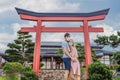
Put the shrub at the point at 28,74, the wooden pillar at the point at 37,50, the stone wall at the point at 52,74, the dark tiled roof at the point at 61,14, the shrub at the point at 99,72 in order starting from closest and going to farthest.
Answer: the shrub at the point at 99,72 → the shrub at the point at 28,74 → the wooden pillar at the point at 37,50 → the dark tiled roof at the point at 61,14 → the stone wall at the point at 52,74

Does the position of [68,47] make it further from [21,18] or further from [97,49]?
[97,49]

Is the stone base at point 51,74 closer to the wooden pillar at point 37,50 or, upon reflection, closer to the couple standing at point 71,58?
the wooden pillar at point 37,50

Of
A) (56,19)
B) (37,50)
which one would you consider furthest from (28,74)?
(56,19)

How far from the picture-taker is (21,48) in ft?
104

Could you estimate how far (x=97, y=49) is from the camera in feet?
139

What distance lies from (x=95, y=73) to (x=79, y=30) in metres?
4.60

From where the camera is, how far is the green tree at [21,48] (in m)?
31.2

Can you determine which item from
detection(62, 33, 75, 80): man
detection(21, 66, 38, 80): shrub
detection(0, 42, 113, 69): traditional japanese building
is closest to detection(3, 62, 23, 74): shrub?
detection(21, 66, 38, 80): shrub

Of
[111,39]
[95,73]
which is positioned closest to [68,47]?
[95,73]

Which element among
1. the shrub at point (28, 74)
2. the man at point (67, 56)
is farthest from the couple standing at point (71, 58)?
the shrub at point (28, 74)

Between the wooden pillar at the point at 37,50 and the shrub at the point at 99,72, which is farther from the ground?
the wooden pillar at the point at 37,50

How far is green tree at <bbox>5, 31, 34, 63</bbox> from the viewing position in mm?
31188

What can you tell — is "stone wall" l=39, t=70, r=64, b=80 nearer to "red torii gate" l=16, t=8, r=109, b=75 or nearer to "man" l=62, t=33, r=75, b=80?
"red torii gate" l=16, t=8, r=109, b=75

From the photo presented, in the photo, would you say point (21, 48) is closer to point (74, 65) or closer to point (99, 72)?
point (99, 72)
